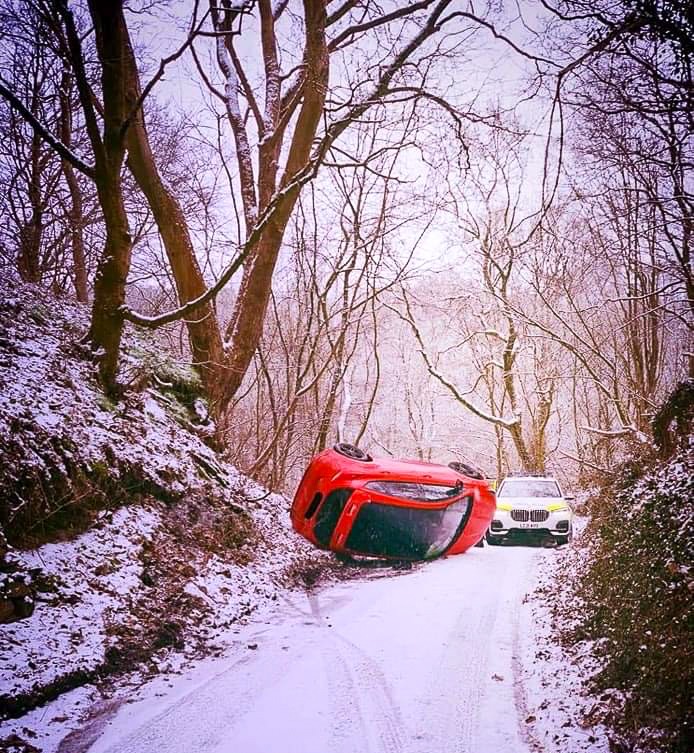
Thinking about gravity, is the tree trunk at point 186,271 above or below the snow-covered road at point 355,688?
above

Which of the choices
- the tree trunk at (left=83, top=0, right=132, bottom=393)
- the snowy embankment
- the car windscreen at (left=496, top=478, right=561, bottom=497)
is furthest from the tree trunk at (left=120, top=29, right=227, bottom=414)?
the car windscreen at (left=496, top=478, right=561, bottom=497)

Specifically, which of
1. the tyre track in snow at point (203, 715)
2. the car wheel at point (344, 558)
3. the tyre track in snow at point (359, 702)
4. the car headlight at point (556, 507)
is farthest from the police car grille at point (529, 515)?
the tyre track in snow at point (203, 715)

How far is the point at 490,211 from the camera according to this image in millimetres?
20109

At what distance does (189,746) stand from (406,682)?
1.49m

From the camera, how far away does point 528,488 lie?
490 inches

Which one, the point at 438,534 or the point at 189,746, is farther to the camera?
the point at 438,534

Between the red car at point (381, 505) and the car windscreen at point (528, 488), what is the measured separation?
4312mm

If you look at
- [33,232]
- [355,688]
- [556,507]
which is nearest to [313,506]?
[355,688]

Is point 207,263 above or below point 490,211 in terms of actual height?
below

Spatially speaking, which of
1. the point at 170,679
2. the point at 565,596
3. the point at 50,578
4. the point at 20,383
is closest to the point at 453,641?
the point at 565,596

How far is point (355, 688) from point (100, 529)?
97.7 inches

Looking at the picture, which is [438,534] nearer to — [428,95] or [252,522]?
[252,522]

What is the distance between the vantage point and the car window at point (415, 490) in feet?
23.8

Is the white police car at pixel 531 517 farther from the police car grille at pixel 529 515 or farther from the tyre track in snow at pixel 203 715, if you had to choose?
the tyre track in snow at pixel 203 715
